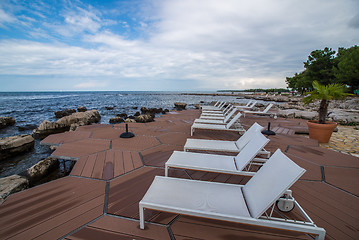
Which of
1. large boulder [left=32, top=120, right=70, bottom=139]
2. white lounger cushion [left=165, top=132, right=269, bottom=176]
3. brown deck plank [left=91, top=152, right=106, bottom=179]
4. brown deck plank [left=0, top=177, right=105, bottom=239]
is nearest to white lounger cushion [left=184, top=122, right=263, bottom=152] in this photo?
white lounger cushion [left=165, top=132, right=269, bottom=176]

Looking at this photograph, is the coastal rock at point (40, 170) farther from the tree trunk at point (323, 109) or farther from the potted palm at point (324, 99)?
the tree trunk at point (323, 109)

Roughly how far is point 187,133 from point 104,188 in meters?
3.75

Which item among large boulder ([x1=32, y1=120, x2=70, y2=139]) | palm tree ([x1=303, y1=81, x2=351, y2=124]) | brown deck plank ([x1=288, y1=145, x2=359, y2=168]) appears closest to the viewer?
brown deck plank ([x1=288, y1=145, x2=359, y2=168])

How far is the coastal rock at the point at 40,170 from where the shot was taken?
3.29m

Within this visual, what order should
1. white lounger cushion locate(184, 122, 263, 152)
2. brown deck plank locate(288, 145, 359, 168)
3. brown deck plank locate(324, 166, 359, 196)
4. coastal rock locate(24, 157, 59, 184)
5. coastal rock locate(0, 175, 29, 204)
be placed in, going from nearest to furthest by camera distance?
coastal rock locate(0, 175, 29, 204)
brown deck plank locate(324, 166, 359, 196)
coastal rock locate(24, 157, 59, 184)
white lounger cushion locate(184, 122, 263, 152)
brown deck plank locate(288, 145, 359, 168)

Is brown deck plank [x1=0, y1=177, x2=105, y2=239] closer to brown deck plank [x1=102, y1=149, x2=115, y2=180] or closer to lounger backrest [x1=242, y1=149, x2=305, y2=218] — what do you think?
brown deck plank [x1=102, y1=149, x2=115, y2=180]

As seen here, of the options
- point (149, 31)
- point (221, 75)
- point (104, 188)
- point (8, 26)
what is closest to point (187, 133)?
point (104, 188)

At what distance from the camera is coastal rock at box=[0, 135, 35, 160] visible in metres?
5.23

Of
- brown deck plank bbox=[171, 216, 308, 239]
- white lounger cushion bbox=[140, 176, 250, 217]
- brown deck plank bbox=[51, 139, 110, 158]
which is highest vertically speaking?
white lounger cushion bbox=[140, 176, 250, 217]

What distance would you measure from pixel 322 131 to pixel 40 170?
8227 mm

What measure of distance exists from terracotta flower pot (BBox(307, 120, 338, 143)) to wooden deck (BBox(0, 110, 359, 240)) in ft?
3.77

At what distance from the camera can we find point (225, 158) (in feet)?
9.58

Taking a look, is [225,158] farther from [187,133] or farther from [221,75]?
[221,75]

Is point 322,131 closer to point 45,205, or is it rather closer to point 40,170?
point 45,205
